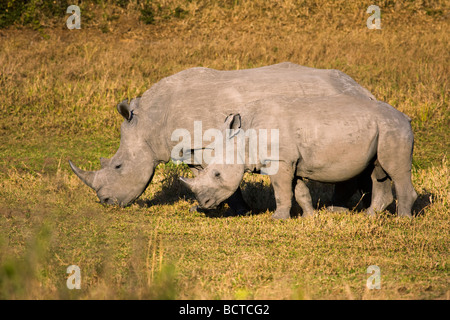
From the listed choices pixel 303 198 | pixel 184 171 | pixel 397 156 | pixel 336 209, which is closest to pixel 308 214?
pixel 303 198

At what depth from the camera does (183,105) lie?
8.80m

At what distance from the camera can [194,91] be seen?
8906mm

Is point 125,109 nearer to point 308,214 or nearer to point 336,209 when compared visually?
point 308,214

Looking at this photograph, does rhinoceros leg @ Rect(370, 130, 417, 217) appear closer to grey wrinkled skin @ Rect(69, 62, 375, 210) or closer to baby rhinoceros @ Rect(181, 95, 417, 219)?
baby rhinoceros @ Rect(181, 95, 417, 219)

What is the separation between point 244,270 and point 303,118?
2127mm

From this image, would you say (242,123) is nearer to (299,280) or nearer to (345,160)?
(345,160)

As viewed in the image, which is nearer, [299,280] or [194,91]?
[299,280]

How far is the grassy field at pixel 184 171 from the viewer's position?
6406 millimetres

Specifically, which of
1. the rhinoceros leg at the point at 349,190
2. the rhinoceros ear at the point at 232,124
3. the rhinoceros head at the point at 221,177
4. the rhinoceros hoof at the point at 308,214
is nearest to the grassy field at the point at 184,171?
the rhinoceros hoof at the point at 308,214

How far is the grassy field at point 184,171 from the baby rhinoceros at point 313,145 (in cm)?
53

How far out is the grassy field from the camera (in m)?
6.41

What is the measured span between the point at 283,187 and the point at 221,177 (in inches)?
29.0
